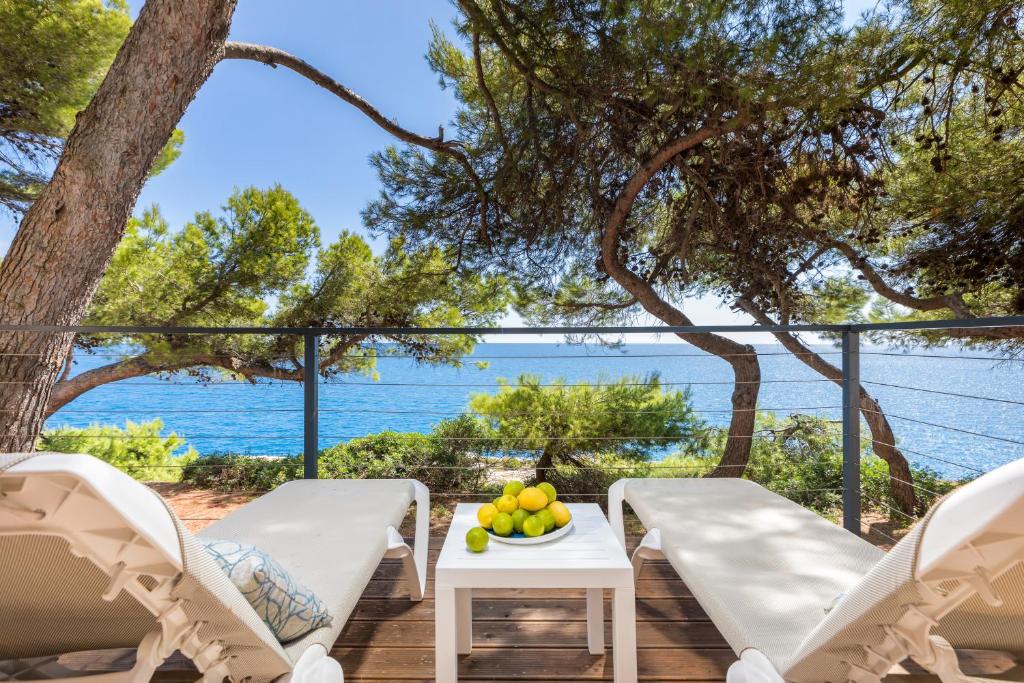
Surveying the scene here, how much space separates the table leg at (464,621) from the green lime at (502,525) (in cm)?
25

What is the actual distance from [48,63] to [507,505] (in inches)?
219

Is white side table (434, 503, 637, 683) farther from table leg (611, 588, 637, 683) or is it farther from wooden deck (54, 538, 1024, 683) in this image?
wooden deck (54, 538, 1024, 683)

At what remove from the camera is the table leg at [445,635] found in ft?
4.24

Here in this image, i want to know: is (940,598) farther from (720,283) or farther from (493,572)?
(720,283)

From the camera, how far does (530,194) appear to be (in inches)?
179

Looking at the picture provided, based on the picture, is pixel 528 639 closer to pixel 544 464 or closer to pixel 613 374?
pixel 544 464

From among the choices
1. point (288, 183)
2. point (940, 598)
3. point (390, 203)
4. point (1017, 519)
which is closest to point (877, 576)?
point (940, 598)

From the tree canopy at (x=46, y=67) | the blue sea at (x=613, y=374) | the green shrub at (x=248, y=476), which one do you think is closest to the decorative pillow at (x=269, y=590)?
the tree canopy at (x=46, y=67)

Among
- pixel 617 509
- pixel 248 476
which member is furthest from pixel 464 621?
pixel 248 476

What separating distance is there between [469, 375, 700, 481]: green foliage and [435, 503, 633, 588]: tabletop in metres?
3.90

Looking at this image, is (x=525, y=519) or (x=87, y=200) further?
(x=87, y=200)

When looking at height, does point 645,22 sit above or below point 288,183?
below

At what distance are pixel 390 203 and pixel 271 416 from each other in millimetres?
15983

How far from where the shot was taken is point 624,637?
52.3 inches
